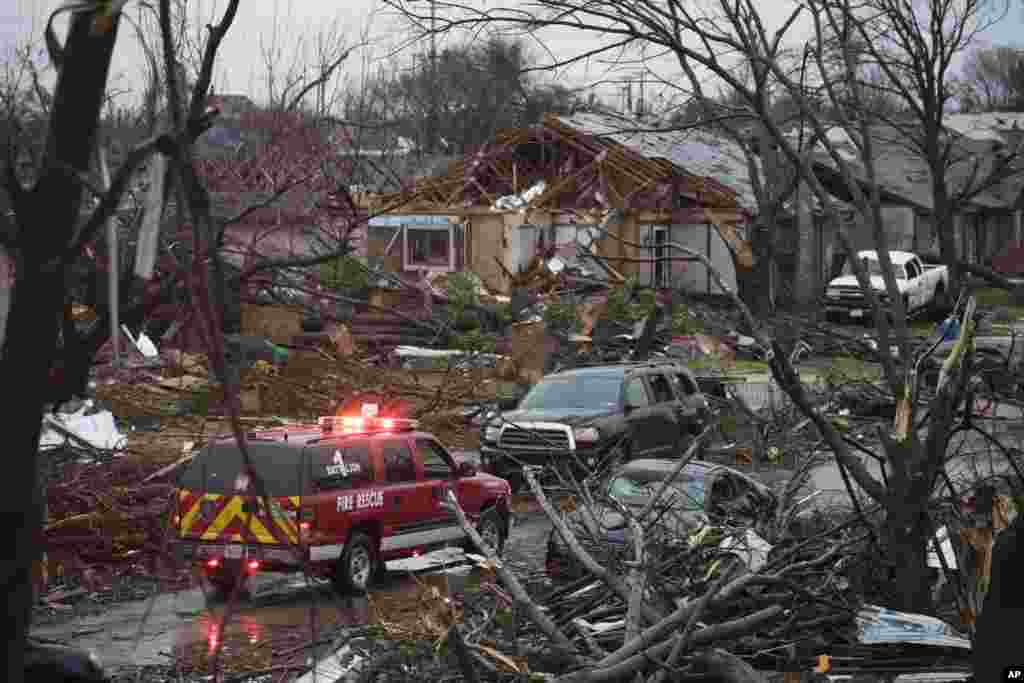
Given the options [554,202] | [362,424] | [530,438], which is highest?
[554,202]

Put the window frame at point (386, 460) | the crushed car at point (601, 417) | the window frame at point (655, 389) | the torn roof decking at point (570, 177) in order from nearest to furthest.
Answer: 1. the window frame at point (386, 460)
2. the crushed car at point (601, 417)
3. the window frame at point (655, 389)
4. the torn roof decking at point (570, 177)

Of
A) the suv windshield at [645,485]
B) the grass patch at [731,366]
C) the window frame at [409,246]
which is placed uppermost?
the window frame at [409,246]

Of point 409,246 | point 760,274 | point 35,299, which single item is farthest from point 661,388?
Result: point 409,246

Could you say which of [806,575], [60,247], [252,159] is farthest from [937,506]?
[252,159]

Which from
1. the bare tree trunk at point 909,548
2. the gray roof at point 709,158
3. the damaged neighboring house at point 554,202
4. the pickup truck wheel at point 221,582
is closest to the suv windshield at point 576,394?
the pickup truck wheel at point 221,582

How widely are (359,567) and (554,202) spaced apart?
96.3 feet

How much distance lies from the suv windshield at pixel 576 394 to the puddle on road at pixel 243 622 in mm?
6058

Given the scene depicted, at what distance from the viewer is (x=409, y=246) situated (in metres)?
46.3

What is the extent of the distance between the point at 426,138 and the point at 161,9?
188ft

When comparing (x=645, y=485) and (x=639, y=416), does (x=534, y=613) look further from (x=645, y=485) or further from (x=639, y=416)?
(x=639, y=416)

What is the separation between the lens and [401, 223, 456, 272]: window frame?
44.7 meters

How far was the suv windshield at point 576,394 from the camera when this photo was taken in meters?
22.0

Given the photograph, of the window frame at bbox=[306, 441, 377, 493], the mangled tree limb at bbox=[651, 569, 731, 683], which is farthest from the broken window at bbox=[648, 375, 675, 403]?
the mangled tree limb at bbox=[651, 569, 731, 683]

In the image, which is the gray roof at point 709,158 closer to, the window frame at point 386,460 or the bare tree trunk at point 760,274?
the bare tree trunk at point 760,274
